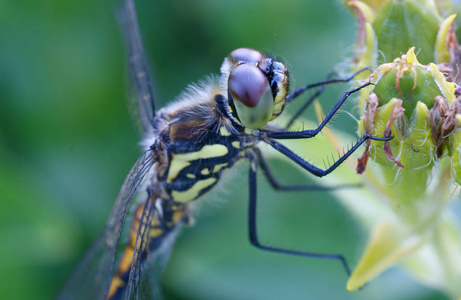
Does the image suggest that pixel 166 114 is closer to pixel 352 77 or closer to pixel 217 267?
pixel 352 77

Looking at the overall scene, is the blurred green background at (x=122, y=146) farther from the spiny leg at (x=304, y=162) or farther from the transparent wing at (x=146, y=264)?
the spiny leg at (x=304, y=162)

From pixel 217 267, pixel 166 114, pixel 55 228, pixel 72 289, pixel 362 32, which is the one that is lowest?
pixel 217 267

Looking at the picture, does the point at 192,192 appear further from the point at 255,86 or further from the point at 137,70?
the point at 255,86

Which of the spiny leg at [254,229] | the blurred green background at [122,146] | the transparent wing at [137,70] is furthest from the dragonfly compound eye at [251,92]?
the blurred green background at [122,146]

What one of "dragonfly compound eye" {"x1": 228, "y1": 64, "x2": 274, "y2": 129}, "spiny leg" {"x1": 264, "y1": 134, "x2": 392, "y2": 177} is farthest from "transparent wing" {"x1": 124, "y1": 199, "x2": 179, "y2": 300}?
"dragonfly compound eye" {"x1": 228, "y1": 64, "x2": 274, "y2": 129}

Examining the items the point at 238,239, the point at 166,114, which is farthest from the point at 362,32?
the point at 238,239

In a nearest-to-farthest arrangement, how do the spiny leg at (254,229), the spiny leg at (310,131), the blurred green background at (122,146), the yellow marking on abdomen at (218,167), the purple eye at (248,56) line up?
the spiny leg at (310,131) < the purple eye at (248,56) < the yellow marking on abdomen at (218,167) < the spiny leg at (254,229) < the blurred green background at (122,146)

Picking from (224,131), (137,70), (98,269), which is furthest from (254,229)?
(137,70)
